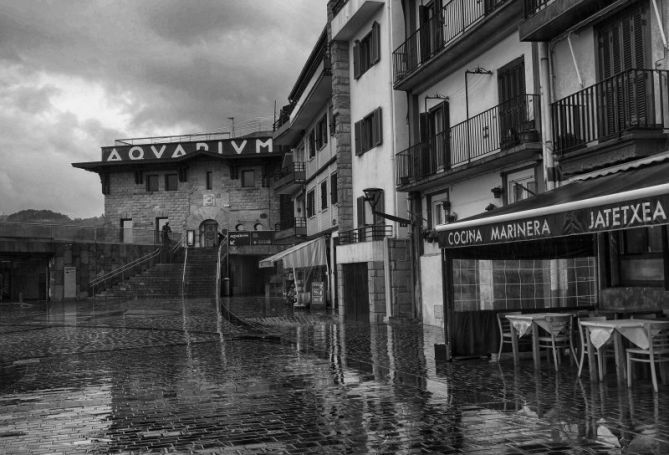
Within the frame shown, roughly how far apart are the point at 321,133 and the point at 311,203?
431 cm

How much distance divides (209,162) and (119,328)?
39515 mm

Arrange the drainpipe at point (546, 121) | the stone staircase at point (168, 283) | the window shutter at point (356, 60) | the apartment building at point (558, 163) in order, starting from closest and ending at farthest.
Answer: the apartment building at point (558, 163) → the drainpipe at point (546, 121) → the window shutter at point (356, 60) → the stone staircase at point (168, 283)

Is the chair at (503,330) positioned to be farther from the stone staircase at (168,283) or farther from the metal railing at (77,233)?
the metal railing at (77,233)

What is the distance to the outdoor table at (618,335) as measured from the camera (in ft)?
28.7

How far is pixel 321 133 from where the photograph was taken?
3356 centimetres

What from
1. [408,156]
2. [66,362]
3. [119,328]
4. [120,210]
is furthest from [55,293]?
[66,362]

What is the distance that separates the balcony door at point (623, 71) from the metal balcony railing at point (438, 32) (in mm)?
3420

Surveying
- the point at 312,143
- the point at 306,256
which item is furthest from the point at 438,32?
the point at 312,143

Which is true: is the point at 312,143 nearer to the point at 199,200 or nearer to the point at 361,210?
the point at 361,210

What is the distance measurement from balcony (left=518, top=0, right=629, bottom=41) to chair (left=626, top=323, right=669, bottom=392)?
692cm

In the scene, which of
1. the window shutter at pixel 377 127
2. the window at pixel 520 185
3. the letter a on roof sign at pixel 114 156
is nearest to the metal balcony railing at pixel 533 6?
the window at pixel 520 185

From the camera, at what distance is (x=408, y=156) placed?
21.9 meters

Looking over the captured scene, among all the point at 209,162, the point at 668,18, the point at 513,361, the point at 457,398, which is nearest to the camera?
the point at 457,398

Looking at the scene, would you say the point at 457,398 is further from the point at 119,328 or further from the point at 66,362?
the point at 119,328
